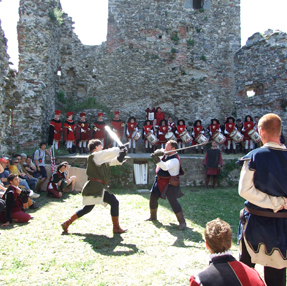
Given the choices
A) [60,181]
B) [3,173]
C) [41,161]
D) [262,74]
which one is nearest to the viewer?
[3,173]

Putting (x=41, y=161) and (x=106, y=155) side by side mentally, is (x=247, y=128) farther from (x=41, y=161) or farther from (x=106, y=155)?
(x=106, y=155)

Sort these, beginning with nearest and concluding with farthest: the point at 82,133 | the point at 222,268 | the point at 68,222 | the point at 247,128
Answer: the point at 222,268 < the point at 68,222 < the point at 82,133 < the point at 247,128

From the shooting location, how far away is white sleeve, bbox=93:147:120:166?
436 cm

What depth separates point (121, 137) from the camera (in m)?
12.5

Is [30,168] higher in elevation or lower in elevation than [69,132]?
lower

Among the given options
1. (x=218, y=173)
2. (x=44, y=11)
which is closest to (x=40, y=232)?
(x=218, y=173)

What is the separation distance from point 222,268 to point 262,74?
13653 mm

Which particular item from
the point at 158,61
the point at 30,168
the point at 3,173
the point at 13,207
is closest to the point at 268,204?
the point at 13,207

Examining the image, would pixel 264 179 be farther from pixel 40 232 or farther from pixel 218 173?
pixel 218 173

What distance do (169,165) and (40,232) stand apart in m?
2.34

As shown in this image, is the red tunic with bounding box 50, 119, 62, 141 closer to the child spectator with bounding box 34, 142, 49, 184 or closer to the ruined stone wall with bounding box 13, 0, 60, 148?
the ruined stone wall with bounding box 13, 0, 60, 148

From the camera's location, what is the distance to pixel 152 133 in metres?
11.8

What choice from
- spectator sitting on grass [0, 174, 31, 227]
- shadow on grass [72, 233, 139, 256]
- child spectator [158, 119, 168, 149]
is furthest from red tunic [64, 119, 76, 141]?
shadow on grass [72, 233, 139, 256]

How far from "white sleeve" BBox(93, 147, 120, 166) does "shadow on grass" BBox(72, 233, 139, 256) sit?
112cm
